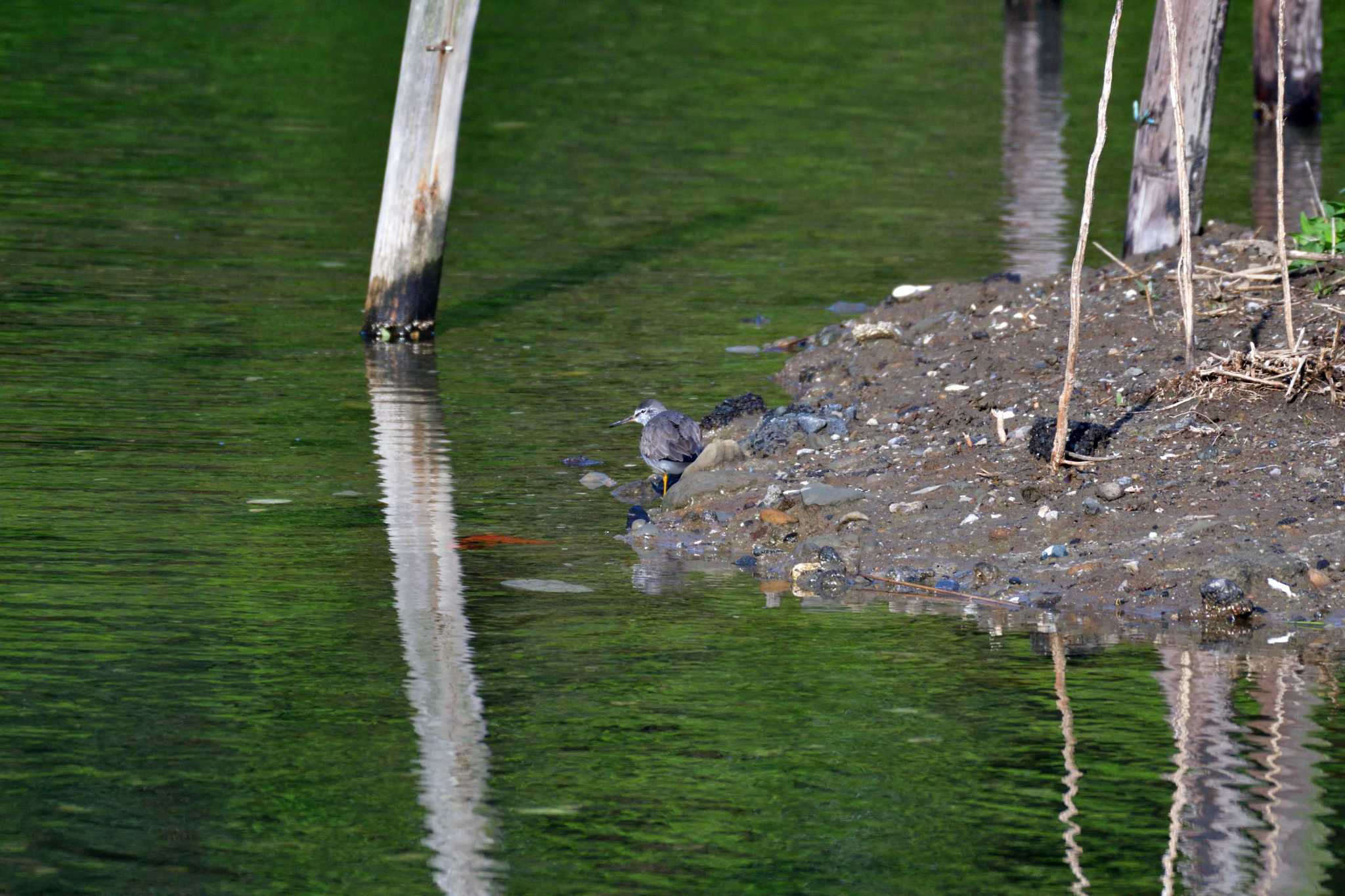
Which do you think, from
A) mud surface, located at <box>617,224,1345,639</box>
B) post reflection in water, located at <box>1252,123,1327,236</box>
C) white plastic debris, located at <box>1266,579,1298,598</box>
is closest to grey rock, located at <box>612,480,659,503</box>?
mud surface, located at <box>617,224,1345,639</box>

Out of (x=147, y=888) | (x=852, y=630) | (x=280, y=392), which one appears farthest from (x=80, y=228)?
(x=147, y=888)

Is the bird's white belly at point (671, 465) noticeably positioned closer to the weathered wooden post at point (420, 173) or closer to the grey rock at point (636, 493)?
the grey rock at point (636, 493)

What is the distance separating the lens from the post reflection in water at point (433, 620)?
496 cm

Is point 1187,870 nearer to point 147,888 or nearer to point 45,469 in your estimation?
point 147,888

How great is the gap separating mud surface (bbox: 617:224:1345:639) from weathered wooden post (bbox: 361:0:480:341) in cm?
256

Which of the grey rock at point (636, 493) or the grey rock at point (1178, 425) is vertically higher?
the grey rock at point (1178, 425)

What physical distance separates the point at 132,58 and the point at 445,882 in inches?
831

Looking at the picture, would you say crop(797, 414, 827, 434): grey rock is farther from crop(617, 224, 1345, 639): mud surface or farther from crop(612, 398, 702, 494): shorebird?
crop(612, 398, 702, 494): shorebird

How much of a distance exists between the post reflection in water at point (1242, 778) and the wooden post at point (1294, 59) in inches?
618

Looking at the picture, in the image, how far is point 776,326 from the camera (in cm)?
1234

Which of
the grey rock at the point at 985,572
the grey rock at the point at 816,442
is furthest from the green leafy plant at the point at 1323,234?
the grey rock at the point at 985,572

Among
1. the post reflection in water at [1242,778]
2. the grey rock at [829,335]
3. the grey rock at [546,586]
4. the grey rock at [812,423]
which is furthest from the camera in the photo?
the grey rock at [829,335]

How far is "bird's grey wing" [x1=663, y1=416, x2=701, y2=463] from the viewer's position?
852 centimetres

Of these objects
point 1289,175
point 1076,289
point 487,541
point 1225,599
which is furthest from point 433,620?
point 1289,175
